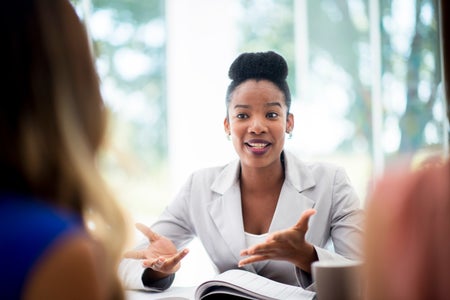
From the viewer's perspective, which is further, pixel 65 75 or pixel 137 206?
pixel 137 206

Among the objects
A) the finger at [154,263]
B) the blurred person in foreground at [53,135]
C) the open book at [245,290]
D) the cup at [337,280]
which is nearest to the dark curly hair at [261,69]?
the finger at [154,263]

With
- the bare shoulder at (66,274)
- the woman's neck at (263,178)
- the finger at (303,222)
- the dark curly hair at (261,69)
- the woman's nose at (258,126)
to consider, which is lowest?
the finger at (303,222)

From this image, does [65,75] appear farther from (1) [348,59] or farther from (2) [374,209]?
(1) [348,59]

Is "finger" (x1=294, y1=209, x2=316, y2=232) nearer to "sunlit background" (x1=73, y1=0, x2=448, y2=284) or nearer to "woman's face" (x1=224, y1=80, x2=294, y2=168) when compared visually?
"woman's face" (x1=224, y1=80, x2=294, y2=168)

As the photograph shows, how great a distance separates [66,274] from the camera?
69cm

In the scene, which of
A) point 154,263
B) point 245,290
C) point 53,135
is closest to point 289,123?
point 154,263

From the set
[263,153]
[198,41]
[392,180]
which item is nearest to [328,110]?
[198,41]

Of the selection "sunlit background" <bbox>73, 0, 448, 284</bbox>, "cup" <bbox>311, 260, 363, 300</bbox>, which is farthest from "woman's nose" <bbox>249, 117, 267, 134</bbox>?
"sunlit background" <bbox>73, 0, 448, 284</bbox>

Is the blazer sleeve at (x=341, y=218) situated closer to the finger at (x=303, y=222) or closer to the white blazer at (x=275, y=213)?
the white blazer at (x=275, y=213)

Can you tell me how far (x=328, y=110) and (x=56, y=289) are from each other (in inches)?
228

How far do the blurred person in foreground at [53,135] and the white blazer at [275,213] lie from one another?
49.9 inches

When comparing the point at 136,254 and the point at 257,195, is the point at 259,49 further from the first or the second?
the point at 136,254

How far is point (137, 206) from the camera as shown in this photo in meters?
6.39

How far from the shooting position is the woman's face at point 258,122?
236 cm
